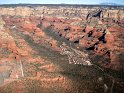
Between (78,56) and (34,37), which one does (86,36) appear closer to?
(34,37)

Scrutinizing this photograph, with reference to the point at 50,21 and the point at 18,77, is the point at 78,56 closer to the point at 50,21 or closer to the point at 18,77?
the point at 18,77

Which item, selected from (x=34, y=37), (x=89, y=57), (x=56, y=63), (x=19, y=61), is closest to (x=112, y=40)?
(x=89, y=57)

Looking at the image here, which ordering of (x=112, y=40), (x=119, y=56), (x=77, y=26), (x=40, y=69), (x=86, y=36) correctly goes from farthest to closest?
(x=77, y=26) < (x=86, y=36) < (x=112, y=40) < (x=119, y=56) < (x=40, y=69)

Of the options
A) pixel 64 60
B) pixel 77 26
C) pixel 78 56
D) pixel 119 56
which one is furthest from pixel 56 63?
pixel 77 26

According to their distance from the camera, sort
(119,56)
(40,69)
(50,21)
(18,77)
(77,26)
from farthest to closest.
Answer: (50,21), (77,26), (119,56), (40,69), (18,77)

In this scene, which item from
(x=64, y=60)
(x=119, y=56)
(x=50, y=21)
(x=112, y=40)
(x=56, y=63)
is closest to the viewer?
(x=56, y=63)

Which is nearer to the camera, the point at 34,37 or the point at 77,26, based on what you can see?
the point at 34,37

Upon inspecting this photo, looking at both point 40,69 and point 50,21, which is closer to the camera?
point 40,69

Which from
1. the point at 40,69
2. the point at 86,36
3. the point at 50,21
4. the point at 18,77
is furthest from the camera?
the point at 50,21

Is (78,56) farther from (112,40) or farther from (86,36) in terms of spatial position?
(86,36)
